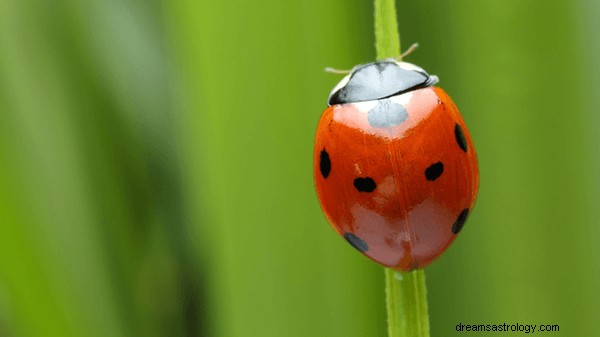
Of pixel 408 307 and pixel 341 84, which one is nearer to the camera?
pixel 408 307

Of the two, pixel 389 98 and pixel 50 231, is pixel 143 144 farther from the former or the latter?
pixel 389 98

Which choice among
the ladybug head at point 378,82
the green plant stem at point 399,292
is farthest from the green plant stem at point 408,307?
the ladybug head at point 378,82

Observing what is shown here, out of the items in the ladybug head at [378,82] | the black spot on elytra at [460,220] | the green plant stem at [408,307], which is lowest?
the green plant stem at [408,307]

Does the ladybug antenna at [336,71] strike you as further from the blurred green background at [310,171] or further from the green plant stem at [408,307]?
the green plant stem at [408,307]

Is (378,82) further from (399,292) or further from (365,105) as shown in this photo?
(399,292)

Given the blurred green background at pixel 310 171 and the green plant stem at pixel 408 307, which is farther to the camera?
the blurred green background at pixel 310 171

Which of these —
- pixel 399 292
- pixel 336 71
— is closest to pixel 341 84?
pixel 336 71
